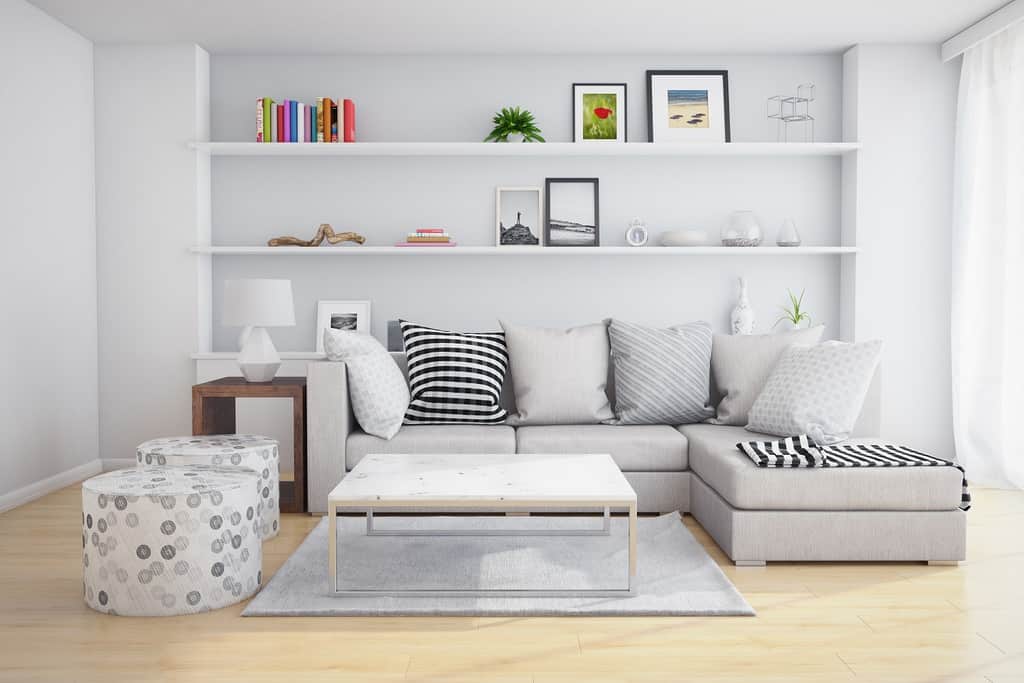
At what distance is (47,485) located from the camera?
15.3 feet

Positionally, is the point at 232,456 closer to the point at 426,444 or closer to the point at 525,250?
the point at 426,444

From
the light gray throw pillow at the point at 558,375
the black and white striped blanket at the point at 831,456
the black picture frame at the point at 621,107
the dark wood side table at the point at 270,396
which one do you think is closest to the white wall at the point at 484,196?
the black picture frame at the point at 621,107

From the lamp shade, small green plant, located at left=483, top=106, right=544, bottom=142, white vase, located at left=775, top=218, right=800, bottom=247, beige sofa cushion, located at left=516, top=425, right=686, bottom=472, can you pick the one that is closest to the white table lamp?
the lamp shade

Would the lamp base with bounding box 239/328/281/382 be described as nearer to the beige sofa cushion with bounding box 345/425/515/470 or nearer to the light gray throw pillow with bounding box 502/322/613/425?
the beige sofa cushion with bounding box 345/425/515/470

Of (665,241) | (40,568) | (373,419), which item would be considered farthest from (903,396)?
(40,568)

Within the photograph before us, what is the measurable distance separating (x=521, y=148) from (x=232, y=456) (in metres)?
2.60

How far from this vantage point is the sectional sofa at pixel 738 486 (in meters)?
3.35

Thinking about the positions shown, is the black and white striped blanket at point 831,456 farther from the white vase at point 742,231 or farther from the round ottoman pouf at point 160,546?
the round ottoman pouf at point 160,546

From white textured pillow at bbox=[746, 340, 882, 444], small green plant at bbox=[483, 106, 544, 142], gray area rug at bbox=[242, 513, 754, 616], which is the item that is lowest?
gray area rug at bbox=[242, 513, 754, 616]

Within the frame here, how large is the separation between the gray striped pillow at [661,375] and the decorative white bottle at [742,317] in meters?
0.81

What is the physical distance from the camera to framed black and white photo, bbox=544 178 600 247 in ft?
17.9

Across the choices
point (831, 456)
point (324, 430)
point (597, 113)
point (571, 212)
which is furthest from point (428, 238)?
point (831, 456)

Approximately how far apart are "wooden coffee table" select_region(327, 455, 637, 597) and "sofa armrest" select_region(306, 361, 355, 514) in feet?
1.98

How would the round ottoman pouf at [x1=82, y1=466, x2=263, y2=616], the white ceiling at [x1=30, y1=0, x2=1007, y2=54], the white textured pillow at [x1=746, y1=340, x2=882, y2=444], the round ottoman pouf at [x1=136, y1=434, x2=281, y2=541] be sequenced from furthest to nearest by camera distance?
1. the white ceiling at [x1=30, y1=0, x2=1007, y2=54]
2. the white textured pillow at [x1=746, y1=340, x2=882, y2=444]
3. the round ottoman pouf at [x1=136, y1=434, x2=281, y2=541]
4. the round ottoman pouf at [x1=82, y1=466, x2=263, y2=616]
